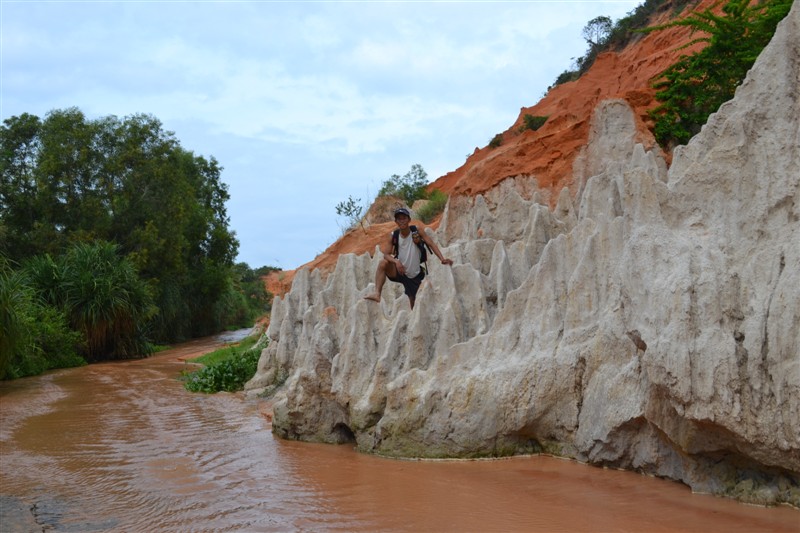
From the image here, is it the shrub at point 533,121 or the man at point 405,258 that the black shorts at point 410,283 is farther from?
the shrub at point 533,121

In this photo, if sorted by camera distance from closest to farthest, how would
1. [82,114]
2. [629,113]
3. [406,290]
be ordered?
[406,290]
[629,113]
[82,114]

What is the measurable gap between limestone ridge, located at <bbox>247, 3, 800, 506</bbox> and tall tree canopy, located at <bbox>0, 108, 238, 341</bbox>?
19.8m

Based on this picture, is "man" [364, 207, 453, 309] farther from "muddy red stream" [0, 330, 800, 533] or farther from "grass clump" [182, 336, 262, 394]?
"grass clump" [182, 336, 262, 394]

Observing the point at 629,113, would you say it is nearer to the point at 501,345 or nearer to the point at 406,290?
the point at 406,290

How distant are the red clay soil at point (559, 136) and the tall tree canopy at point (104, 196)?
9.22m

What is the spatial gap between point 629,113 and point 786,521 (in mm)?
9240

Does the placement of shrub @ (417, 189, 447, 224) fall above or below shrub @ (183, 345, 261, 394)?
above

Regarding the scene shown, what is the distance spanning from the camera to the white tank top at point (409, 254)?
27.9 feet

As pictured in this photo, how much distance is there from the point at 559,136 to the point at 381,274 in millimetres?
6733

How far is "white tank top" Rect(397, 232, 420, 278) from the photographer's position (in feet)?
27.9

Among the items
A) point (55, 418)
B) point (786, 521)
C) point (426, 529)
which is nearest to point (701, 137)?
point (786, 521)

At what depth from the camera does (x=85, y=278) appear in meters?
21.6

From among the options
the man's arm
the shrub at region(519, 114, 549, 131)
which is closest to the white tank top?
the man's arm

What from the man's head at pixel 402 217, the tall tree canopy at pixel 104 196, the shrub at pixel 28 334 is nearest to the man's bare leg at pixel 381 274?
the man's head at pixel 402 217
